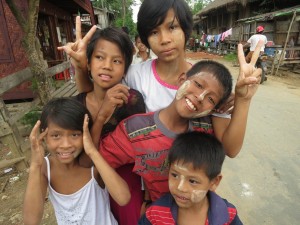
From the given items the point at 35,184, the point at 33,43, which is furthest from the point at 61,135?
the point at 33,43

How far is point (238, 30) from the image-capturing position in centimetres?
1539

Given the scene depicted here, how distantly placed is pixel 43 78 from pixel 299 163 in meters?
4.00

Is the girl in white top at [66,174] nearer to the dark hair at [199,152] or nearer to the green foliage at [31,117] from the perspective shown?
the dark hair at [199,152]

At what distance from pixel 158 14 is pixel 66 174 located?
1.13 m

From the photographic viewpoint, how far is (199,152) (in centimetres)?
130

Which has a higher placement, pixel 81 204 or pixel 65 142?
pixel 65 142

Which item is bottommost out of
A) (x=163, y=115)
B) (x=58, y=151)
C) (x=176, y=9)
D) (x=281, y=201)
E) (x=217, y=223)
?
(x=281, y=201)

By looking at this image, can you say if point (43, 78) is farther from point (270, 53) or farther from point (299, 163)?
point (270, 53)

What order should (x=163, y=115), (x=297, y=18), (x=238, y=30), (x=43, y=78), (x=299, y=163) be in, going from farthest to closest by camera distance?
(x=238, y=30), (x=297, y=18), (x=43, y=78), (x=299, y=163), (x=163, y=115)

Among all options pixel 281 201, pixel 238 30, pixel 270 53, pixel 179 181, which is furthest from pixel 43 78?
pixel 238 30

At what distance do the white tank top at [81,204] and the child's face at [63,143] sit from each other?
14 cm

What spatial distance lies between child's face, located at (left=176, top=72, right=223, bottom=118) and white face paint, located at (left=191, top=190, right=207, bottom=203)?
0.39 metres

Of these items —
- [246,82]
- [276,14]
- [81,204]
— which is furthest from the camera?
[276,14]

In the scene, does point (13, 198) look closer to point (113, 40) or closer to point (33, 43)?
point (33, 43)
